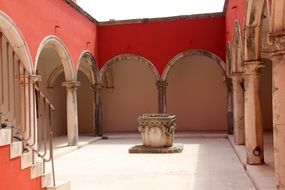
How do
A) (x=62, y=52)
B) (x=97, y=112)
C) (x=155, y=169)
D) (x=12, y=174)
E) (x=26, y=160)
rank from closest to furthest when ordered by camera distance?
(x=12, y=174)
(x=26, y=160)
(x=155, y=169)
(x=62, y=52)
(x=97, y=112)

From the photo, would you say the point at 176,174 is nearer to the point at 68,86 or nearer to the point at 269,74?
the point at 68,86

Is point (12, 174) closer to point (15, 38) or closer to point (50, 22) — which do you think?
point (15, 38)

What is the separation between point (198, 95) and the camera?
14.6 metres

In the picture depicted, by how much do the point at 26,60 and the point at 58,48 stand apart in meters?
2.20

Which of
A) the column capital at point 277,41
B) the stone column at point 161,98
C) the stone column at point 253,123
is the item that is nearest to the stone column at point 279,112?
the column capital at point 277,41

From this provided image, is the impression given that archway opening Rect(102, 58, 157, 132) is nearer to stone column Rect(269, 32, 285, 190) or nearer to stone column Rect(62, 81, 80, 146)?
stone column Rect(62, 81, 80, 146)

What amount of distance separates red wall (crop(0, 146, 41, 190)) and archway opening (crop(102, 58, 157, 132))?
36.1ft

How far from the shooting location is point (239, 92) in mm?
9086

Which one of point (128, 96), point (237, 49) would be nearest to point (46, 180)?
point (237, 49)

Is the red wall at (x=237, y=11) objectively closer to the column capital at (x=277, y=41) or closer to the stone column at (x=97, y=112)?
the column capital at (x=277, y=41)

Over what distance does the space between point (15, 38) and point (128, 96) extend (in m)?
8.31

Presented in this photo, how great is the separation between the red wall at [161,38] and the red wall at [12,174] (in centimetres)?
909

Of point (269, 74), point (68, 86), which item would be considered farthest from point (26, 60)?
point (269, 74)

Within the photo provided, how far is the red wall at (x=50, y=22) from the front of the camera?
7422 millimetres
